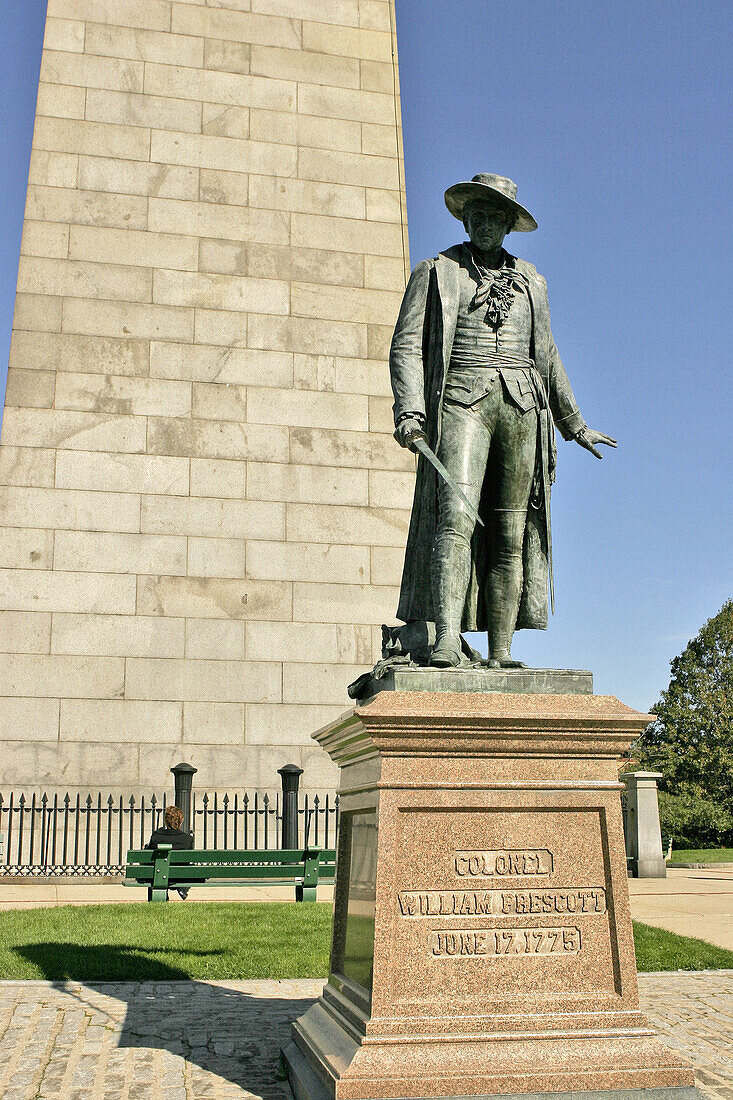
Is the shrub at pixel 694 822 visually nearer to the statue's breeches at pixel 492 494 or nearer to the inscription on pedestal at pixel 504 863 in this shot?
the statue's breeches at pixel 492 494

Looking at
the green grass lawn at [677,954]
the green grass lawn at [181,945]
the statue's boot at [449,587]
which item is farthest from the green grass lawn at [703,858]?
the statue's boot at [449,587]

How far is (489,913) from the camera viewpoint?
520 cm

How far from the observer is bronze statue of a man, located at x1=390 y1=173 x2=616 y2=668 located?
6359 millimetres

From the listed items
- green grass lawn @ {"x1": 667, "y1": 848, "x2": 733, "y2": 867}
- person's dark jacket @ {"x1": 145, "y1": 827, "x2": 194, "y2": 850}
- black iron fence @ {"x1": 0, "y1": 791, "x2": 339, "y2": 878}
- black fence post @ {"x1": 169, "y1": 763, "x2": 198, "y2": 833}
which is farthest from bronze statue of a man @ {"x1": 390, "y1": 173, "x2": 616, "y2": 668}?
green grass lawn @ {"x1": 667, "y1": 848, "x2": 733, "y2": 867}

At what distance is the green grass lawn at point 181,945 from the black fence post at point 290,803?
11.5 feet

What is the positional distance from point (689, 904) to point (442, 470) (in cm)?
988

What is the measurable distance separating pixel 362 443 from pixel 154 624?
4.47 metres

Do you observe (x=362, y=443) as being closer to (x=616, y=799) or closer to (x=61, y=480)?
(x=61, y=480)

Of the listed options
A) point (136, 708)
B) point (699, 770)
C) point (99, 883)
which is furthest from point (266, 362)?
point (699, 770)

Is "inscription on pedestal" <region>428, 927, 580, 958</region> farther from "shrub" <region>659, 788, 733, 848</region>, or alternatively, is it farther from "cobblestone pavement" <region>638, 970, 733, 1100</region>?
"shrub" <region>659, 788, 733, 848</region>

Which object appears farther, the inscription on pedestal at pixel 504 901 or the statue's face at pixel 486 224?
the statue's face at pixel 486 224

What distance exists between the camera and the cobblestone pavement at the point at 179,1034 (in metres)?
5.86

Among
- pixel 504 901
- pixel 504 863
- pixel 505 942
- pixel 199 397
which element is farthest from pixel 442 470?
pixel 199 397

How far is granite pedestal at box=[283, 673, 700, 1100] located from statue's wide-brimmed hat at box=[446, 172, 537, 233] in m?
2.99
